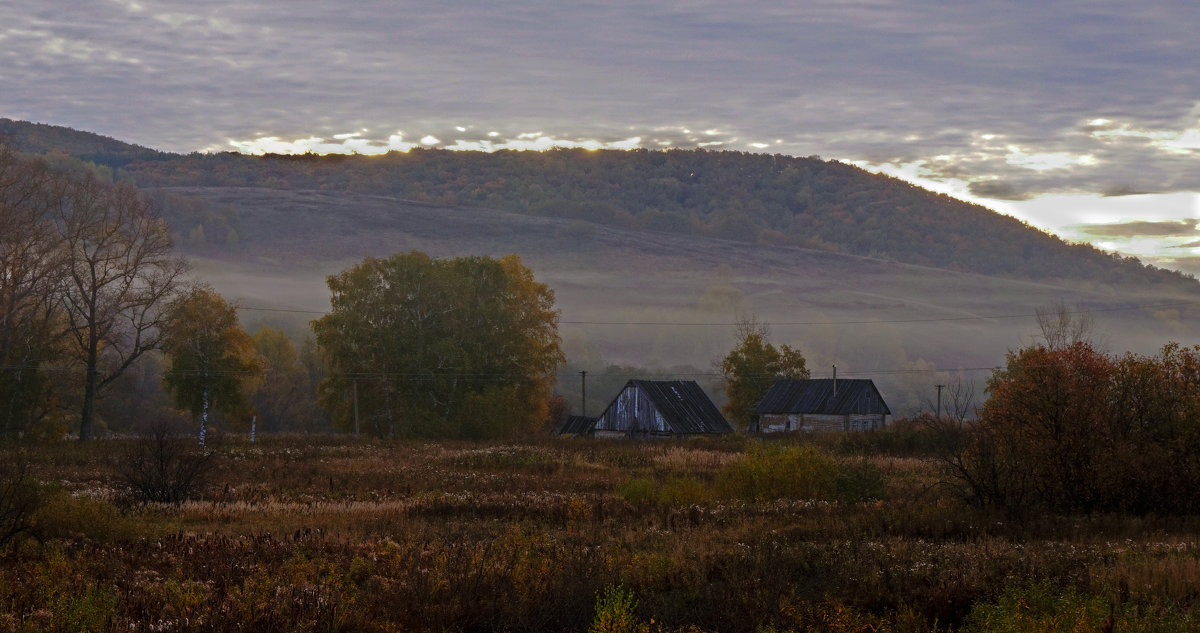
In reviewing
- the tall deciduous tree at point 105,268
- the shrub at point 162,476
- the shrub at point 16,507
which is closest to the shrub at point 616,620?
the shrub at point 16,507

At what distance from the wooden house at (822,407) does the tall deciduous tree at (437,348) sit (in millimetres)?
19066

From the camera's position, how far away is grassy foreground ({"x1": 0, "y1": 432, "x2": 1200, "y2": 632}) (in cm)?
1198

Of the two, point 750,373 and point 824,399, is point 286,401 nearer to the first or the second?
point 750,373

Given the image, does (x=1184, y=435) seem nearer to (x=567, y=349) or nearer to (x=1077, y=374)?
(x=1077, y=374)

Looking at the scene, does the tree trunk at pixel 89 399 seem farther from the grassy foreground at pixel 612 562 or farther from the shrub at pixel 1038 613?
the shrub at pixel 1038 613

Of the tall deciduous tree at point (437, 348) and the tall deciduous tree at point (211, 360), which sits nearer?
the tall deciduous tree at point (211, 360)

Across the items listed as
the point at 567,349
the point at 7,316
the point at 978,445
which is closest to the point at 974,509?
the point at 978,445

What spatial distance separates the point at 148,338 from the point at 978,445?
1739 inches

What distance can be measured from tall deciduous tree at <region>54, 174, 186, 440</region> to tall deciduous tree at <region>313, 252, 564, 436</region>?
1519 centimetres

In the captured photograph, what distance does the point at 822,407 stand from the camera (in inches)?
3287

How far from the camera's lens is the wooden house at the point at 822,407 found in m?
83.2

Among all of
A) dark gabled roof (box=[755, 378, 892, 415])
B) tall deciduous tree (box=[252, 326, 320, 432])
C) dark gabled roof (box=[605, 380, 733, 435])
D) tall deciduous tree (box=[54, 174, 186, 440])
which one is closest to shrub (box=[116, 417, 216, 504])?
tall deciduous tree (box=[54, 174, 186, 440])

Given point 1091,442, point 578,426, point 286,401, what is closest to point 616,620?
point 1091,442

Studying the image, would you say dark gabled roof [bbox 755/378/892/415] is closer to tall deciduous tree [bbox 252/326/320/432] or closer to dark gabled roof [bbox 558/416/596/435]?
dark gabled roof [bbox 558/416/596/435]
